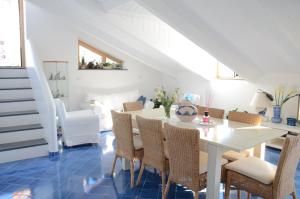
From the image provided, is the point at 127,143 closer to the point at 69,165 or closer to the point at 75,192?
the point at 75,192

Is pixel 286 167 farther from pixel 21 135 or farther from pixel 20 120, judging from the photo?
pixel 20 120

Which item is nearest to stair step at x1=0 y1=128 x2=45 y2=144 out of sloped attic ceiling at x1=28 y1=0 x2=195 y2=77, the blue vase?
sloped attic ceiling at x1=28 y1=0 x2=195 y2=77

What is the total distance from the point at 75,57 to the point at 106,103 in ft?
4.43

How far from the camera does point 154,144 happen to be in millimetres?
2795

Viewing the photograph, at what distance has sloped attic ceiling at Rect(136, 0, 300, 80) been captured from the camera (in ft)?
9.12

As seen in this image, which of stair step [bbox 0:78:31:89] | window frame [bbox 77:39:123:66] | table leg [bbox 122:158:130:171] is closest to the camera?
table leg [bbox 122:158:130:171]

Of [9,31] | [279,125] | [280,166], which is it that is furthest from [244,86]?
[9,31]

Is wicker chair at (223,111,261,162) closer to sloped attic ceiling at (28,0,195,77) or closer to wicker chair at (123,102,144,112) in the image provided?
wicker chair at (123,102,144,112)

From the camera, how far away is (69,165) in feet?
12.7

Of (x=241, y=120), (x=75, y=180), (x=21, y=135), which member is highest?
(x=241, y=120)

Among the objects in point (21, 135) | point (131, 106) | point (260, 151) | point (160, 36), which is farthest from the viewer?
point (160, 36)

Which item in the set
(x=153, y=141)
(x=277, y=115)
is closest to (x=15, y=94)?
(x=153, y=141)

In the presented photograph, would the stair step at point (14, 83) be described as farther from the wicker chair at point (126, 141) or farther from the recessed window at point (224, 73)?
the recessed window at point (224, 73)

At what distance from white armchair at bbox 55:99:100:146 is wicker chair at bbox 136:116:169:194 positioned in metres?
2.02
